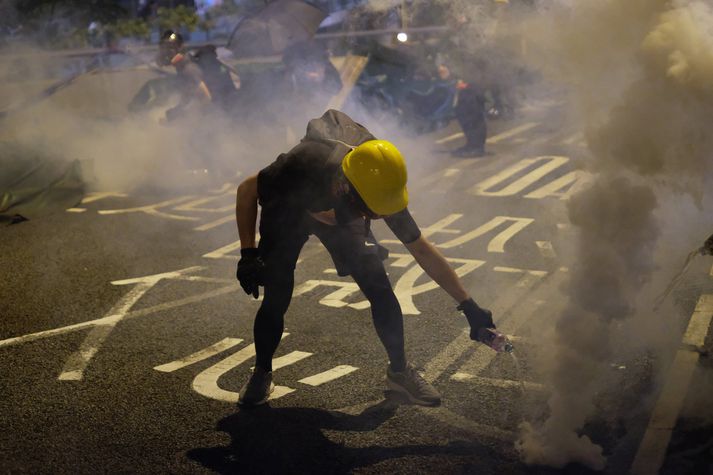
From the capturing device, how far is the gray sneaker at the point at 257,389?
14.5 feet

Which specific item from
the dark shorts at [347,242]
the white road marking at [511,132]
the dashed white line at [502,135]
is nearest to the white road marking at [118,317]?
the dark shorts at [347,242]

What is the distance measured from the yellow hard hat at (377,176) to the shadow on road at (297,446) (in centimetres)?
105

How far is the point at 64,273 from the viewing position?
23.1 feet

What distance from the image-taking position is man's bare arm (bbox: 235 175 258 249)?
4.17m

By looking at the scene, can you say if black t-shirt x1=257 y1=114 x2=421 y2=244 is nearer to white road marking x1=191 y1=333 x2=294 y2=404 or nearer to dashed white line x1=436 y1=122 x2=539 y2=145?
white road marking x1=191 y1=333 x2=294 y2=404

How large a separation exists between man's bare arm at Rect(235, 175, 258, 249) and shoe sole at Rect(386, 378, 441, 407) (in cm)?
100

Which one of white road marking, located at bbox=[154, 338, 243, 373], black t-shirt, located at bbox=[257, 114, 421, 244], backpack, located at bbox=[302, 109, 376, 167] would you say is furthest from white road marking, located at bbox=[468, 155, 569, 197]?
black t-shirt, located at bbox=[257, 114, 421, 244]

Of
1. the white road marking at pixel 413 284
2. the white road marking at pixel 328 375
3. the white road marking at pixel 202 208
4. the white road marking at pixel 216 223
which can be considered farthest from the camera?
the white road marking at pixel 202 208

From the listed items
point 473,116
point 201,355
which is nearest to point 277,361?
point 201,355

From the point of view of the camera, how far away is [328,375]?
15.6ft

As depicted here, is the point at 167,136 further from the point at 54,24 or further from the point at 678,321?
the point at 678,321

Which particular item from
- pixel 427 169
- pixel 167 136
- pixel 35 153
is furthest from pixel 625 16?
pixel 167 136

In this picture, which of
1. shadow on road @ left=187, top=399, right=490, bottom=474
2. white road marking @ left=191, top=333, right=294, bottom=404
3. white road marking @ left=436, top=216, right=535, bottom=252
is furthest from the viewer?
white road marking @ left=436, top=216, right=535, bottom=252

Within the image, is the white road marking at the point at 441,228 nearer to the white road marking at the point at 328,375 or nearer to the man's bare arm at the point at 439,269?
the white road marking at the point at 328,375
